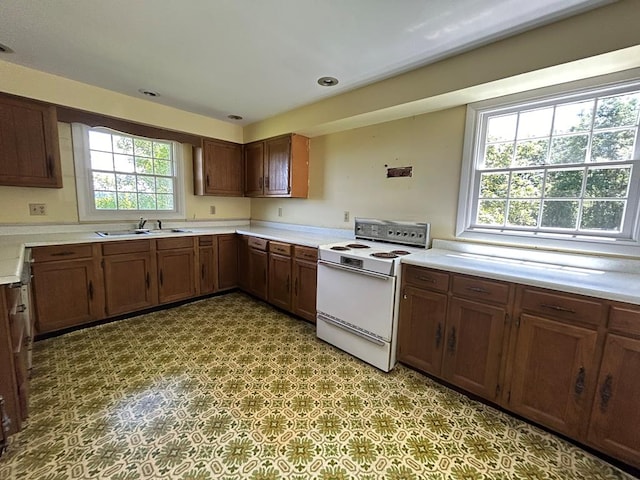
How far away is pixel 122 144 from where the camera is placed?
128 inches

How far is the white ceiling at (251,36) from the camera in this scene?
1.58 m

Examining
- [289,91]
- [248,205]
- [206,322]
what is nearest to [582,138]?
[289,91]

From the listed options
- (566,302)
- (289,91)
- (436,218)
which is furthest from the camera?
(289,91)

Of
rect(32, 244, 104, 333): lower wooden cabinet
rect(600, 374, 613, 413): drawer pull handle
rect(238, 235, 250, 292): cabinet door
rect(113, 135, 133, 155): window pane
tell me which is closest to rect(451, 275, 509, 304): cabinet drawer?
rect(600, 374, 613, 413): drawer pull handle

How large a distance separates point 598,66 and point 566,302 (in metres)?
1.42

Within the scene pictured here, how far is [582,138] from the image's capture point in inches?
75.1

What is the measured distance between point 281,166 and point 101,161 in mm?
2010

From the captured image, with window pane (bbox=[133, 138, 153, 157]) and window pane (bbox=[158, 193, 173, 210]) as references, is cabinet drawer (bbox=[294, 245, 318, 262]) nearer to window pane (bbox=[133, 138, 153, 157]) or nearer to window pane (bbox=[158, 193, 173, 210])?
window pane (bbox=[158, 193, 173, 210])

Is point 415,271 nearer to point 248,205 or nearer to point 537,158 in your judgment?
point 537,158

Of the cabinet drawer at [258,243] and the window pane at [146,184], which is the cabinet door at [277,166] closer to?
the cabinet drawer at [258,243]

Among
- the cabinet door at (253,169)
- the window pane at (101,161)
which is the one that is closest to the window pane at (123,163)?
the window pane at (101,161)

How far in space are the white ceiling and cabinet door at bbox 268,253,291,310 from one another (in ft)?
5.90

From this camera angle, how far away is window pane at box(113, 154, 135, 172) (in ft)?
10.5

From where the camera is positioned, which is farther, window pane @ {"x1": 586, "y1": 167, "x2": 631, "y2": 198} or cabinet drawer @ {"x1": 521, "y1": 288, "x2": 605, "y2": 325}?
window pane @ {"x1": 586, "y1": 167, "x2": 631, "y2": 198}
